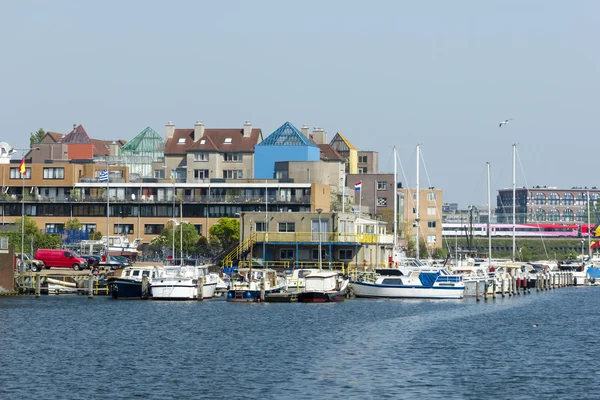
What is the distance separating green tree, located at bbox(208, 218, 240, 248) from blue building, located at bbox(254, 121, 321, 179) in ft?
114

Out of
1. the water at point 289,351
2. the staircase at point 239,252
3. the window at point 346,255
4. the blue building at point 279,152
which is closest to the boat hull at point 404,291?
the water at point 289,351

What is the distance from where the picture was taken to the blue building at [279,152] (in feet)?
636

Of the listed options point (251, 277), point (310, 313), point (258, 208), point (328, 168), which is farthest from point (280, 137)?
point (310, 313)

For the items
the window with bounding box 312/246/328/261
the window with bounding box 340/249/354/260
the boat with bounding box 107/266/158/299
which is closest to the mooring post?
the boat with bounding box 107/266/158/299

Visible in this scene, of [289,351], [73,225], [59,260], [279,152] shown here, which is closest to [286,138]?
[279,152]

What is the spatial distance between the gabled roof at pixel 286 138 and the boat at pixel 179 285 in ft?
303

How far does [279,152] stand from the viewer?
194875 millimetres

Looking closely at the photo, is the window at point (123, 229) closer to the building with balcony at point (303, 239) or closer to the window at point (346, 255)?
the building with balcony at point (303, 239)

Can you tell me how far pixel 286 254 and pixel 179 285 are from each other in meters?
29.4

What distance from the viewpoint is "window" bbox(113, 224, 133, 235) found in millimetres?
170750

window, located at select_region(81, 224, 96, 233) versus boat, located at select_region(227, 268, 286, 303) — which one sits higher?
window, located at select_region(81, 224, 96, 233)

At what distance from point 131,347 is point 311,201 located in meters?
100

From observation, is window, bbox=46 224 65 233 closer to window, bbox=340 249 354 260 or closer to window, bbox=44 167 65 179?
window, bbox=44 167 65 179

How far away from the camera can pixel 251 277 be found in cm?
10756
